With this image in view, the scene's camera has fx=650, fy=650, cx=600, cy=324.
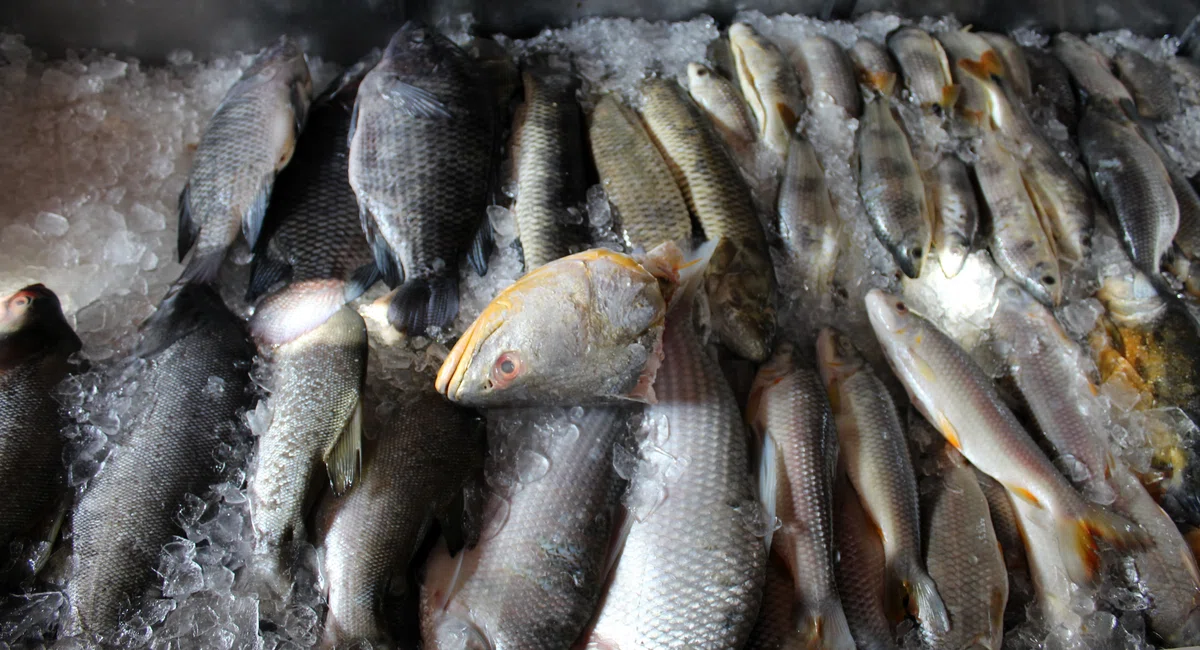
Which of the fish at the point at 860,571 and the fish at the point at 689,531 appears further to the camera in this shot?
the fish at the point at 860,571

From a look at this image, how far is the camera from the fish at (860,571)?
1468mm

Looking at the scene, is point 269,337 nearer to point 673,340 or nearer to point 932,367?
point 673,340

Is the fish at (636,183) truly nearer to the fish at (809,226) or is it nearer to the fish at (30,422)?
the fish at (809,226)

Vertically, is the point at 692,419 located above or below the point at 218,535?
above

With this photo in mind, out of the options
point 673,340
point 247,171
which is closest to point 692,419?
point 673,340

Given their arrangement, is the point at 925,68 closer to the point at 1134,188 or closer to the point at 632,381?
the point at 1134,188

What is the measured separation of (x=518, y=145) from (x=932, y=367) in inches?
53.4

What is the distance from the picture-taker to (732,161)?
6.78ft

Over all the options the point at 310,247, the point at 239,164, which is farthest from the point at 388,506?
the point at 239,164

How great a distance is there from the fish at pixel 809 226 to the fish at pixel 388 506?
3.67 ft

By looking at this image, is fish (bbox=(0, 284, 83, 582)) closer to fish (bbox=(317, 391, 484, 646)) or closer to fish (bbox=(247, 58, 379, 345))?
fish (bbox=(247, 58, 379, 345))

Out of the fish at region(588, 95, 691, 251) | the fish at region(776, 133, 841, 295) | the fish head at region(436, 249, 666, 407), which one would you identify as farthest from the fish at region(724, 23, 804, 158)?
the fish head at region(436, 249, 666, 407)

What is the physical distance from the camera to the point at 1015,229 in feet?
7.16

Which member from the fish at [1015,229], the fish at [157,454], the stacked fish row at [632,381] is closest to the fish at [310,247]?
the stacked fish row at [632,381]
